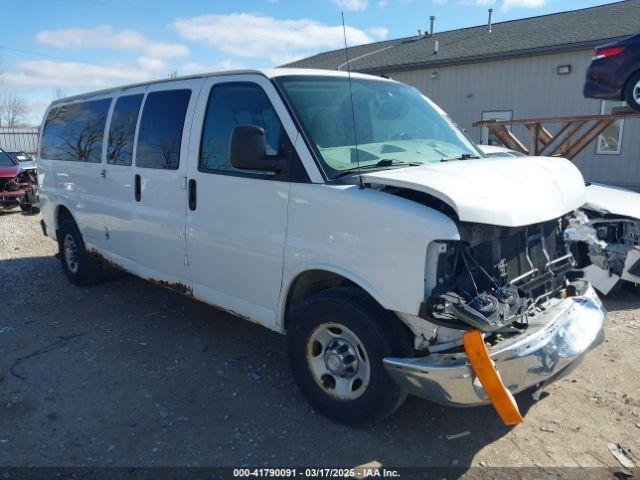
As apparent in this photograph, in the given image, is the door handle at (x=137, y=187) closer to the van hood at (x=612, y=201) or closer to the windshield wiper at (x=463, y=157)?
the windshield wiper at (x=463, y=157)

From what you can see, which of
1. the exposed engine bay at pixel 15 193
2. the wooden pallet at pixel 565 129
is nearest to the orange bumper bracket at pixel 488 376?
the wooden pallet at pixel 565 129

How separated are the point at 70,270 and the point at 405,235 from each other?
5.16 m

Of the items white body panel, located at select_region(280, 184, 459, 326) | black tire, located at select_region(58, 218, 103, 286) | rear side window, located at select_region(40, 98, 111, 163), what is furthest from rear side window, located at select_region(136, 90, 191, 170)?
black tire, located at select_region(58, 218, 103, 286)

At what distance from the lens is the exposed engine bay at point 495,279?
277cm

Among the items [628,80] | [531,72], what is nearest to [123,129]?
[628,80]

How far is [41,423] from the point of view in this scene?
3.50 metres


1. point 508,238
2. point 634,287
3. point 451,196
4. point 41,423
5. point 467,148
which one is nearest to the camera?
point 451,196

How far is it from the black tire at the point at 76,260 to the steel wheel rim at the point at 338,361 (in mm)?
3790

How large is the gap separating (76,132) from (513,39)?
47.6 feet

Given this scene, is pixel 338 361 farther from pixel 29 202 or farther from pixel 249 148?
pixel 29 202

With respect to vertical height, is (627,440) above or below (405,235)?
Result: below

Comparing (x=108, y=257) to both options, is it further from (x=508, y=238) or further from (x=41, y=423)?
(x=508, y=238)

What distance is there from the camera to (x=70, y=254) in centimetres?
651

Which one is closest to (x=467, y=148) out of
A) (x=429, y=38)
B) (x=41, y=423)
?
(x=41, y=423)
